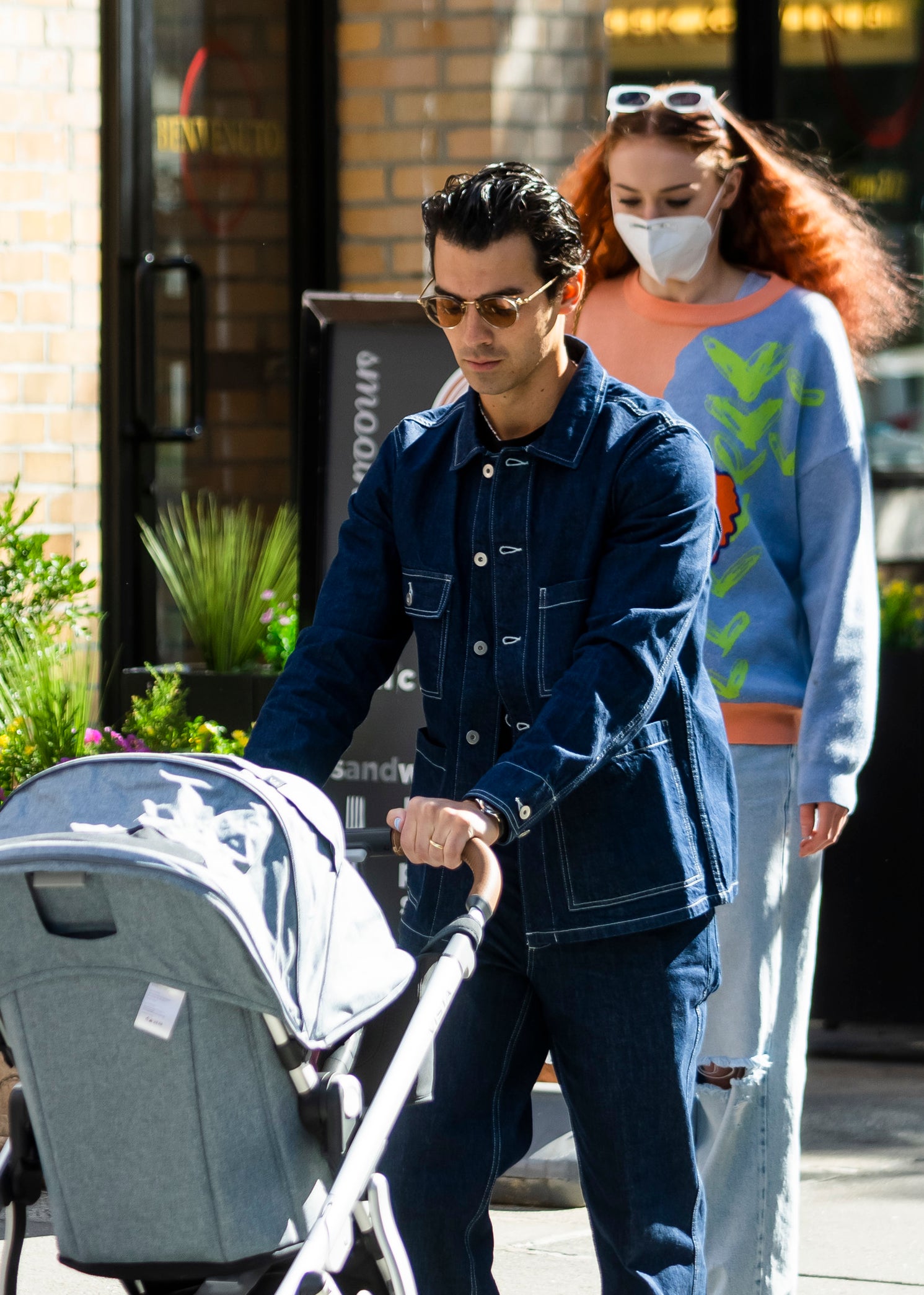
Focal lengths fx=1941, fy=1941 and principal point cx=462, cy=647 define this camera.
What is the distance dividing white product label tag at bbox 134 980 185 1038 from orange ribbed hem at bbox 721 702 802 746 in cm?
136

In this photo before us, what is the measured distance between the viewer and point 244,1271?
2.27 m

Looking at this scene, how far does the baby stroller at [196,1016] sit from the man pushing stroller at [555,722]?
0.32 m

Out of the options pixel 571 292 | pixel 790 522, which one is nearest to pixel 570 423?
pixel 571 292

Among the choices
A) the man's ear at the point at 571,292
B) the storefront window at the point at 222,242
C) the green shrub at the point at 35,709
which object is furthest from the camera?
the storefront window at the point at 222,242

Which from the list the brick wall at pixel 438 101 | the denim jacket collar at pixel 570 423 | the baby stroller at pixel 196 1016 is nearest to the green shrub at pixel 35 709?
the brick wall at pixel 438 101

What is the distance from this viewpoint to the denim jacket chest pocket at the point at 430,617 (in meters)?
2.72

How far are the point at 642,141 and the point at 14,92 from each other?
2.84m

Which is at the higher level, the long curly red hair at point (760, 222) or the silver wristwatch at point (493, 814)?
the long curly red hair at point (760, 222)

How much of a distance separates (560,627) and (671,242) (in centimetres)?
104

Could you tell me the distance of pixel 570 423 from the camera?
8.75 feet

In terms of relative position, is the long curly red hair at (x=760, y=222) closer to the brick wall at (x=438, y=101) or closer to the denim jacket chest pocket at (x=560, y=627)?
the denim jacket chest pocket at (x=560, y=627)

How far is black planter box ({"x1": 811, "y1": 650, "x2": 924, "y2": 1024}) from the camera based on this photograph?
5.48m

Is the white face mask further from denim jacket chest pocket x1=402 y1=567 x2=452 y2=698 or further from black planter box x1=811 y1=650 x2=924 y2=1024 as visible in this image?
black planter box x1=811 y1=650 x2=924 y2=1024

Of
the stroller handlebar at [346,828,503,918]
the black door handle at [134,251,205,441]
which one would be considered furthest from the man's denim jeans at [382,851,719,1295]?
the black door handle at [134,251,205,441]
